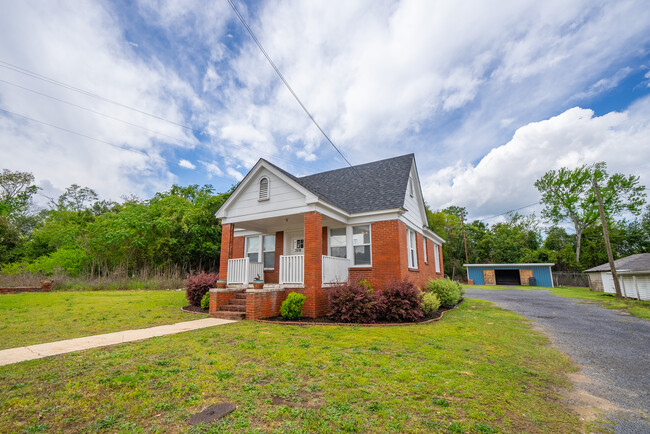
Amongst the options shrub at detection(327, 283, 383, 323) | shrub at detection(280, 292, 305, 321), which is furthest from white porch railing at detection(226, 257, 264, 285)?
shrub at detection(327, 283, 383, 323)

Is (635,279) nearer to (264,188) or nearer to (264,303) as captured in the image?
(264,303)

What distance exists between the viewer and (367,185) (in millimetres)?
13594

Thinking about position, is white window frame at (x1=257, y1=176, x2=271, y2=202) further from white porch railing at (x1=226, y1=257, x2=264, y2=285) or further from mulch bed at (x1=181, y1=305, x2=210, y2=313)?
mulch bed at (x1=181, y1=305, x2=210, y2=313)

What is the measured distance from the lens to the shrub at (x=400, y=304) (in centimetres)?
862

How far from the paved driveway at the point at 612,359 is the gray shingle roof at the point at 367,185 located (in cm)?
625

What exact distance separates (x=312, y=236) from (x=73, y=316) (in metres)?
7.63

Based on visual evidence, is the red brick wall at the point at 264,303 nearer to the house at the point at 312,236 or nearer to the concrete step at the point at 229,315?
the house at the point at 312,236

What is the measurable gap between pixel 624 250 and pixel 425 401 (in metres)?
54.6

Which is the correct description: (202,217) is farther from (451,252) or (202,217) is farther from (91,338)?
(451,252)

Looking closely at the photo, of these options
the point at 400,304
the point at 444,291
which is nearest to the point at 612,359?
the point at 400,304

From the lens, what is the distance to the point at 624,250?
39250 millimetres

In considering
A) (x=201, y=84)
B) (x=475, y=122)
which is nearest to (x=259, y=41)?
(x=201, y=84)

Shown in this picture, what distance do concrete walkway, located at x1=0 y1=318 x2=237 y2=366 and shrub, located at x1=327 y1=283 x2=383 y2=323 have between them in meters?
3.60

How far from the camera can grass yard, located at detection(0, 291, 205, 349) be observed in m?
6.22
